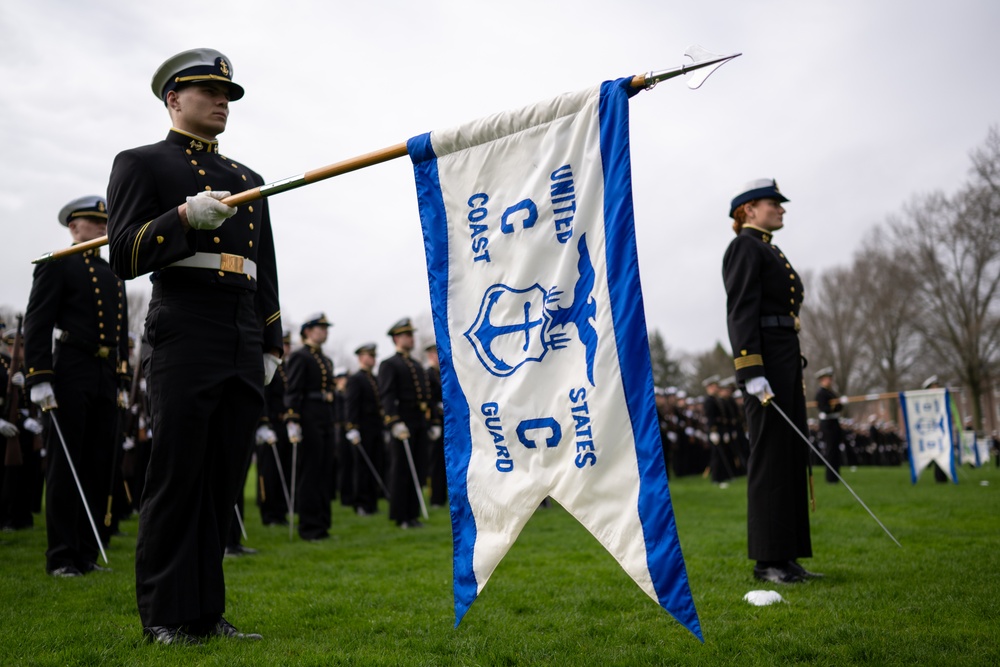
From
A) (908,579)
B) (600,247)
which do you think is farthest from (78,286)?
(908,579)

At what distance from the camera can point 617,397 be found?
3.05 metres

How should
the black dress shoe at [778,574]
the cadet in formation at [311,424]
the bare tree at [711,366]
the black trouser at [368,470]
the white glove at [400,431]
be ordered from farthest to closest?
the bare tree at [711,366], the black trouser at [368,470], the white glove at [400,431], the cadet in formation at [311,424], the black dress shoe at [778,574]

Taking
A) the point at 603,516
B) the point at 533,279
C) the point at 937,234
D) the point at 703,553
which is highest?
Result: the point at 937,234

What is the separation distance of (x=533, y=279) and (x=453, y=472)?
902mm

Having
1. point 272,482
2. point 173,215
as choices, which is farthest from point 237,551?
point 173,215

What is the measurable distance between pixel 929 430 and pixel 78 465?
47.6 feet

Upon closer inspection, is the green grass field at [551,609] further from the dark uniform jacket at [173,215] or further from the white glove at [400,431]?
the white glove at [400,431]

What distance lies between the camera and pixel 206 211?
356cm

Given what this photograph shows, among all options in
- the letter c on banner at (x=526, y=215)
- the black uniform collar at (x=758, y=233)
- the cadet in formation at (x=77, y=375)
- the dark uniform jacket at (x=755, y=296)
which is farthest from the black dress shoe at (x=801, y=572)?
the cadet in formation at (x=77, y=375)

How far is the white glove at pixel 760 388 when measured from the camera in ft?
17.5

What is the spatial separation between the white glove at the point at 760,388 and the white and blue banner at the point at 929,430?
1132 cm

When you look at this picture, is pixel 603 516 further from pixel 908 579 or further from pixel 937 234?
pixel 937 234

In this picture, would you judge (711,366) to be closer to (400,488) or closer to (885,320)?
(885,320)

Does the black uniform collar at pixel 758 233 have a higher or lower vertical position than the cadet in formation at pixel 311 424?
higher
